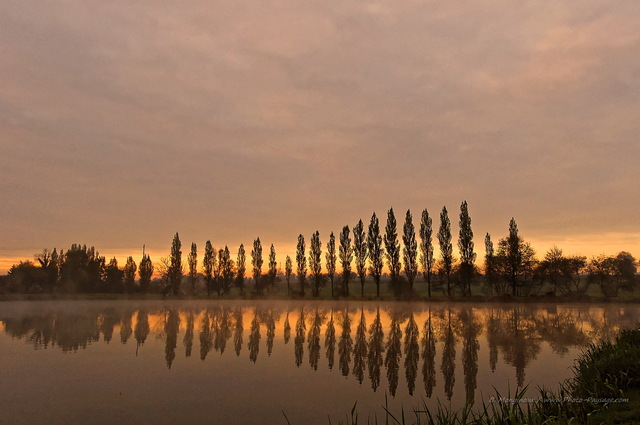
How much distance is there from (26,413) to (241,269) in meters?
87.7

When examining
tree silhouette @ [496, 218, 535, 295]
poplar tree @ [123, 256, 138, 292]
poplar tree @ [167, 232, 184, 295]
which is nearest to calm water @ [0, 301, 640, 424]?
tree silhouette @ [496, 218, 535, 295]

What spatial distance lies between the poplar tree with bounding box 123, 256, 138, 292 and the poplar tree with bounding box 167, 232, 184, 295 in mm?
11695

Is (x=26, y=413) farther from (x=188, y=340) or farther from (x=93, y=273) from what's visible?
(x=93, y=273)

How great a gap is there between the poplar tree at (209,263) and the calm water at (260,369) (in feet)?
209

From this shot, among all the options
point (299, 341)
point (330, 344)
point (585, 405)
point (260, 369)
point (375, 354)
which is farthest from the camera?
point (299, 341)

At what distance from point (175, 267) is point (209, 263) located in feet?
35.0

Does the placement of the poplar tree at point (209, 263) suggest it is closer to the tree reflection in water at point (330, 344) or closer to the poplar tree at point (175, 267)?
the poplar tree at point (175, 267)

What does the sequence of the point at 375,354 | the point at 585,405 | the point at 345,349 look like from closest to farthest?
the point at 585,405, the point at 375,354, the point at 345,349

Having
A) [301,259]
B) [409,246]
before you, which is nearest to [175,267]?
[301,259]

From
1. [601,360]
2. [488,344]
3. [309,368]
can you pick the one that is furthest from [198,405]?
[488,344]

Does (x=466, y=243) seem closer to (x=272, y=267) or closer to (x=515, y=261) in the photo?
(x=515, y=261)

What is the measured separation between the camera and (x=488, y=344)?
22.5 meters

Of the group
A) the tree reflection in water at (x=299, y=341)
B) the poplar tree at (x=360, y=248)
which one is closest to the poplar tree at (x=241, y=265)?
the poplar tree at (x=360, y=248)

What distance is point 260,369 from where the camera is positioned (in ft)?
55.8
